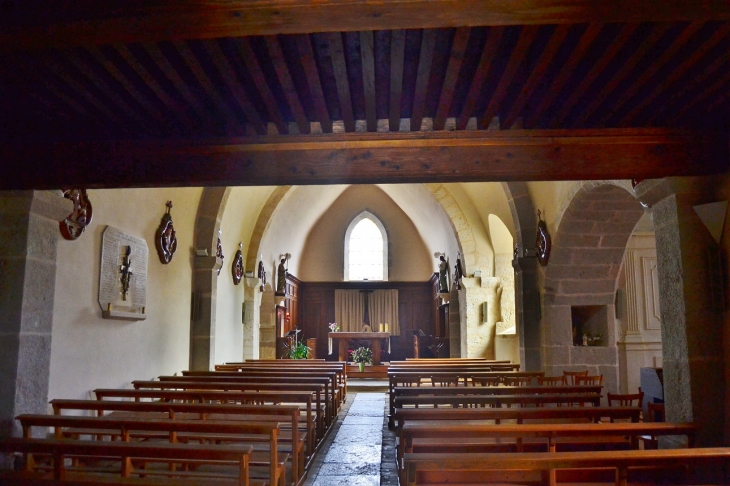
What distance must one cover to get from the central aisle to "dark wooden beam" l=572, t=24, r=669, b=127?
3.16 meters

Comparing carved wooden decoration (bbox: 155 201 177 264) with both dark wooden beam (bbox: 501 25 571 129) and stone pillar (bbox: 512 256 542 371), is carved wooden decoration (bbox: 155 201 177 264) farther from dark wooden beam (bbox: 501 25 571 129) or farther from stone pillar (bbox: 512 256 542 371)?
dark wooden beam (bbox: 501 25 571 129)

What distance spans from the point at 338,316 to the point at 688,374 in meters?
14.1

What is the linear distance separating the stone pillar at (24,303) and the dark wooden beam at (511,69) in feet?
10.9

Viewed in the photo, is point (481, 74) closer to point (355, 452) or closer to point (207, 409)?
point (207, 409)

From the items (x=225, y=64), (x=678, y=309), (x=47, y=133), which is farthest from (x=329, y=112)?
(x=678, y=309)

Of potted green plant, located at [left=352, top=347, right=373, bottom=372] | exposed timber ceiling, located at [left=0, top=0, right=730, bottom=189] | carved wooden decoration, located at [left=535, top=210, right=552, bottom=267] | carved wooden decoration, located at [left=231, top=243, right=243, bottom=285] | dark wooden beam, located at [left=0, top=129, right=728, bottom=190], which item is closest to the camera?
exposed timber ceiling, located at [left=0, top=0, right=730, bottom=189]

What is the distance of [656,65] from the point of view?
131 inches

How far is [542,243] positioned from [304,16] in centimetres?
628

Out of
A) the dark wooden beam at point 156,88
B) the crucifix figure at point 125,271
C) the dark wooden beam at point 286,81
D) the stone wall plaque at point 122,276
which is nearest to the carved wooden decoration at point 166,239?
the stone wall plaque at point 122,276

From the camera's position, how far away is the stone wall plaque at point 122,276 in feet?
Answer: 20.8

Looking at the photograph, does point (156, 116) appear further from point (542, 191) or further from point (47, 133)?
point (542, 191)

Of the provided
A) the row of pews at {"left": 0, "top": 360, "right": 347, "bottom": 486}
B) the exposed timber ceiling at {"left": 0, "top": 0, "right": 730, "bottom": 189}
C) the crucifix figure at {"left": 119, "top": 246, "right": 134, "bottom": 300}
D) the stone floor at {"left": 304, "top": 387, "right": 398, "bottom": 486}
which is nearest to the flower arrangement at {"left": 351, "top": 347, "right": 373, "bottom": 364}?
the stone floor at {"left": 304, "top": 387, "right": 398, "bottom": 486}

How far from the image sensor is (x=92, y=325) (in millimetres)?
6125

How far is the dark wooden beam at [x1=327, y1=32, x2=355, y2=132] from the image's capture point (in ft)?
10.3
